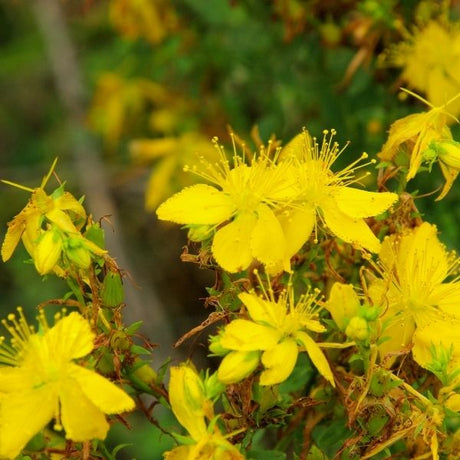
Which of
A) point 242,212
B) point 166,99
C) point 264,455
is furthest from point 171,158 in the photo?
point 264,455

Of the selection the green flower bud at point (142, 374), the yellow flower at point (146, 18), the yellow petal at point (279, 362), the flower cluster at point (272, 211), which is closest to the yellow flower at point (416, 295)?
the flower cluster at point (272, 211)

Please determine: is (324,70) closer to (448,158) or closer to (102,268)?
(448,158)

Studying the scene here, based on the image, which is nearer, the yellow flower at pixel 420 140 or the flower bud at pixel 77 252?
the flower bud at pixel 77 252

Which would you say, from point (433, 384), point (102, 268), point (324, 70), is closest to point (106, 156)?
point (324, 70)

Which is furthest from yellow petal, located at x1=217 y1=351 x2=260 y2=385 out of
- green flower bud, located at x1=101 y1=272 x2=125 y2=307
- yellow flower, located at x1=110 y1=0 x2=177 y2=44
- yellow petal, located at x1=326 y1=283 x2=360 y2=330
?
yellow flower, located at x1=110 y1=0 x2=177 y2=44

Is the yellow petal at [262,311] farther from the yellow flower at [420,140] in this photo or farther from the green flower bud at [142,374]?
the yellow flower at [420,140]
